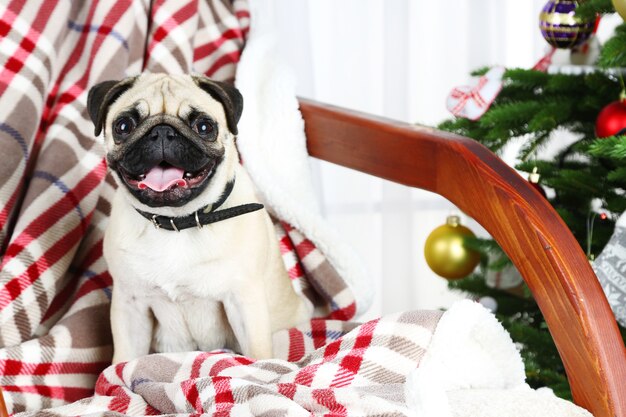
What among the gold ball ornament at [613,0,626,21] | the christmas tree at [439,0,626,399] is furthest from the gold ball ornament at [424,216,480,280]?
the gold ball ornament at [613,0,626,21]

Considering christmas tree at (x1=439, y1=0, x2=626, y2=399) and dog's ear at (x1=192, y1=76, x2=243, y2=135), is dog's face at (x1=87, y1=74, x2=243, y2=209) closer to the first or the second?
dog's ear at (x1=192, y1=76, x2=243, y2=135)

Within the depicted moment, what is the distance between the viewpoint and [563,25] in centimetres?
130

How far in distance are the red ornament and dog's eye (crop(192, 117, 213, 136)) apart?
0.57 metres

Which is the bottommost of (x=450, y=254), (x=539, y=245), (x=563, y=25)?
(x=450, y=254)

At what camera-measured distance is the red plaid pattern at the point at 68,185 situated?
1.05m

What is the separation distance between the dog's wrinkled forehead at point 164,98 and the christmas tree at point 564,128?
49cm

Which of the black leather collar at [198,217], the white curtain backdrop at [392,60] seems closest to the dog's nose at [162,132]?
the black leather collar at [198,217]

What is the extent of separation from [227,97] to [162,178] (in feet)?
0.41

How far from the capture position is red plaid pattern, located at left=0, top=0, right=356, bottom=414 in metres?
1.05

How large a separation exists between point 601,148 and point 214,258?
0.50m

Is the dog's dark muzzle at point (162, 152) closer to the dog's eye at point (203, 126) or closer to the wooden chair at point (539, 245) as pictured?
the dog's eye at point (203, 126)

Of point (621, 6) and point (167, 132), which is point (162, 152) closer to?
point (167, 132)

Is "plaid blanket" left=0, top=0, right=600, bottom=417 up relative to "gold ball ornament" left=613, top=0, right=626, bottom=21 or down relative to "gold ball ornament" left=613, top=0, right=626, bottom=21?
down

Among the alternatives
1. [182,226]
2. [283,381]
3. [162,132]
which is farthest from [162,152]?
[283,381]
